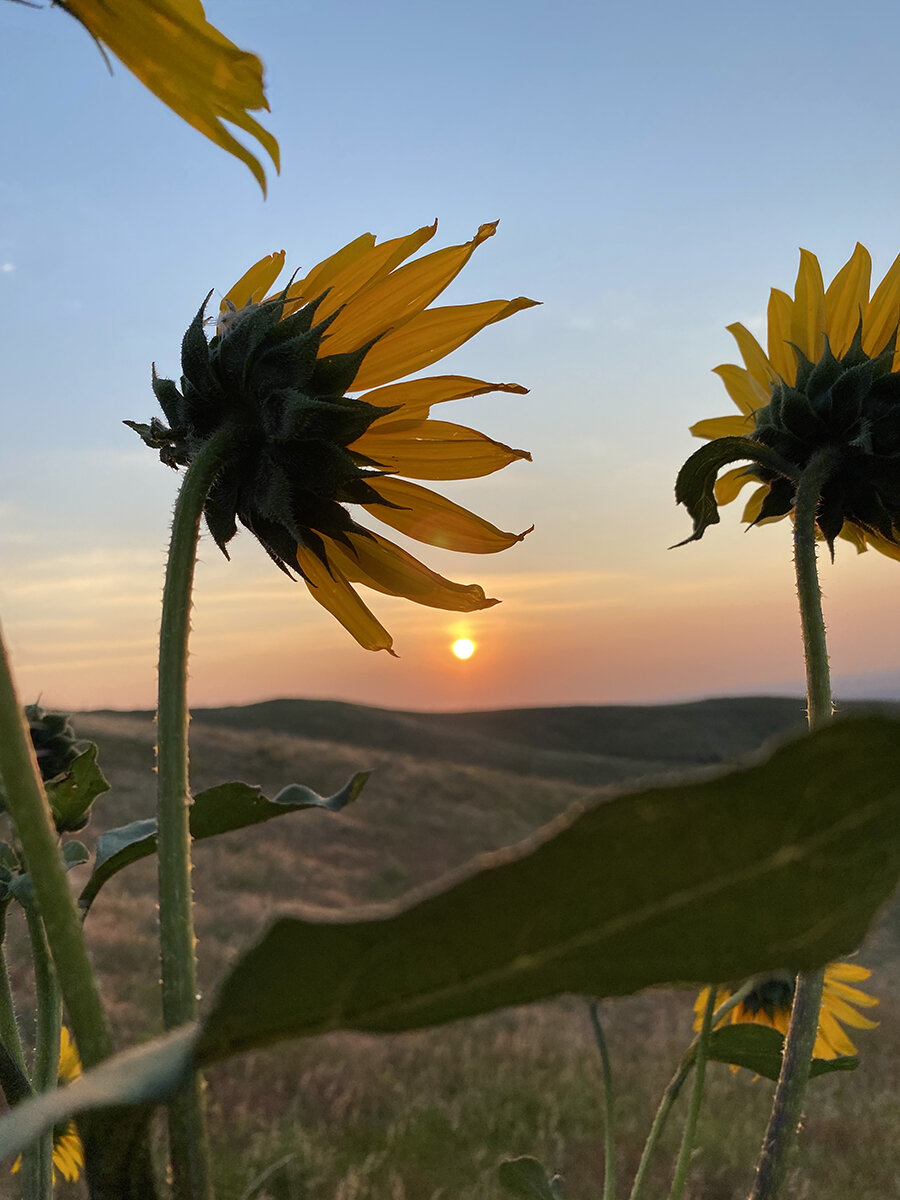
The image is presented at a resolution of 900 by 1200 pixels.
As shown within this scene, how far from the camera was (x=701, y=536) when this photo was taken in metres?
1.03

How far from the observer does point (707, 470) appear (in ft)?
3.15

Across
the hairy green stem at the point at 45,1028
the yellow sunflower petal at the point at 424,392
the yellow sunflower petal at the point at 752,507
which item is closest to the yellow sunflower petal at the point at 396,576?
the yellow sunflower petal at the point at 424,392

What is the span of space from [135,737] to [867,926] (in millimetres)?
20793

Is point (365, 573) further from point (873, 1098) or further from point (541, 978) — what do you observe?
point (873, 1098)

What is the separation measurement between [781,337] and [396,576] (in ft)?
2.33

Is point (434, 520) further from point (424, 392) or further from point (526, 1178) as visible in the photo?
point (526, 1178)

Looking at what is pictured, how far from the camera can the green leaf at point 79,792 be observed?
0.99m

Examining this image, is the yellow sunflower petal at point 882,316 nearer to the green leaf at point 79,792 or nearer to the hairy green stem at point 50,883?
A: the green leaf at point 79,792

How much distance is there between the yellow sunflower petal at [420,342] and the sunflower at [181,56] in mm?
222

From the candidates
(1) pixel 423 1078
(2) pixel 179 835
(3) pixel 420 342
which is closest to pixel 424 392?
(3) pixel 420 342

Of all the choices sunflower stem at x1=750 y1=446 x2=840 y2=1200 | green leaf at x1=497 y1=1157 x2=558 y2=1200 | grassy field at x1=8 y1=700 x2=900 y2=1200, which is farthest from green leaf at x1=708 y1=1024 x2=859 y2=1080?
grassy field at x1=8 y1=700 x2=900 y2=1200

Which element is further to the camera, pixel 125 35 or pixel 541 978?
pixel 125 35

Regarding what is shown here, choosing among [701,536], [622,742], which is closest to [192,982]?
[701,536]

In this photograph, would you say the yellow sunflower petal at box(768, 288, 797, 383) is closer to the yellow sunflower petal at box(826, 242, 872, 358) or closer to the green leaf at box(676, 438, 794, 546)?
the yellow sunflower petal at box(826, 242, 872, 358)
